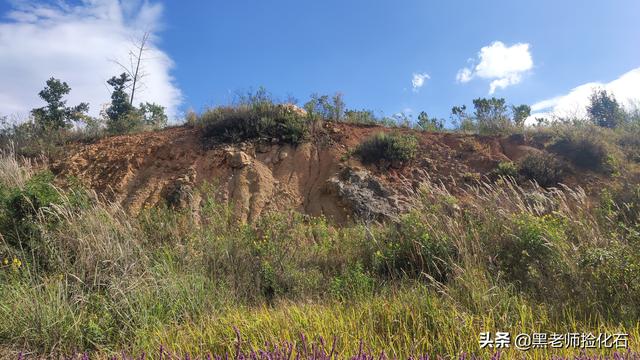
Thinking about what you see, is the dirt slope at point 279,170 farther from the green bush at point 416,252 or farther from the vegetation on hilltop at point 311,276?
the green bush at point 416,252

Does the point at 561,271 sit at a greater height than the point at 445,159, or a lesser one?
lesser

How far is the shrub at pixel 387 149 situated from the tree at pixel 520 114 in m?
4.33

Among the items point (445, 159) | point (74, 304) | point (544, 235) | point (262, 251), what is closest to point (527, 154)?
point (445, 159)

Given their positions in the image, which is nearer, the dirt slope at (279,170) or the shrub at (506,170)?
the dirt slope at (279,170)

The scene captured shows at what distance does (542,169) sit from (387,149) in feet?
11.8

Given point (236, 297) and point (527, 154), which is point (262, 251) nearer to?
point (236, 297)

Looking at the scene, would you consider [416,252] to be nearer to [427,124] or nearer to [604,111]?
[427,124]

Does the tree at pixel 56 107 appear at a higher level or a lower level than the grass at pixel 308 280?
higher

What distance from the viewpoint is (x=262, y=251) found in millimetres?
6266

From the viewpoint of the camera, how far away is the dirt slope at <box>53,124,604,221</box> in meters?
9.77

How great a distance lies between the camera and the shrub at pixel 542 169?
998 centimetres

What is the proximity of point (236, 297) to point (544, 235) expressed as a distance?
3639 mm

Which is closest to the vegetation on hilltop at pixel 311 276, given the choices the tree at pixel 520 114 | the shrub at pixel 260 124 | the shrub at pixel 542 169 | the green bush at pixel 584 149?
the shrub at pixel 542 169

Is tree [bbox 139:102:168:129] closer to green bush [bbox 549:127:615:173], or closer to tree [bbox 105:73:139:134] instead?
tree [bbox 105:73:139:134]
